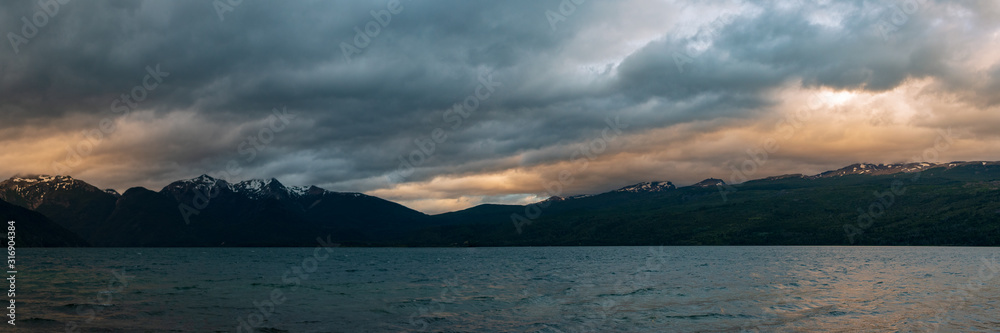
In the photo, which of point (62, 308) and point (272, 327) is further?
point (62, 308)

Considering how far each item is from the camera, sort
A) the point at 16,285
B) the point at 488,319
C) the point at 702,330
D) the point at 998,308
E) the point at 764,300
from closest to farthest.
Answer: the point at 702,330, the point at 488,319, the point at 998,308, the point at 764,300, the point at 16,285

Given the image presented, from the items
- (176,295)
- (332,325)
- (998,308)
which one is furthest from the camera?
(176,295)

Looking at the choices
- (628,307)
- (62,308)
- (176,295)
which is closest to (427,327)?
(628,307)

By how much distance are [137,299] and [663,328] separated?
5303 cm

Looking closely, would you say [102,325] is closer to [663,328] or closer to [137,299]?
[137,299]

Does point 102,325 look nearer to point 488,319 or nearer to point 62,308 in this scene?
point 62,308

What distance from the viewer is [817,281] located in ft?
273

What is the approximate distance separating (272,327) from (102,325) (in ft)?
39.7

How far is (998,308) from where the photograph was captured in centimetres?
5053

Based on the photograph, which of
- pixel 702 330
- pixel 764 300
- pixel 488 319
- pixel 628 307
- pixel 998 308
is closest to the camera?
pixel 702 330

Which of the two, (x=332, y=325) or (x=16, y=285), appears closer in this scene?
(x=332, y=325)

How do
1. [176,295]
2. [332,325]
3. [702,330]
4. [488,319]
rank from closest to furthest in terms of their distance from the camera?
[702,330]
[332,325]
[488,319]
[176,295]

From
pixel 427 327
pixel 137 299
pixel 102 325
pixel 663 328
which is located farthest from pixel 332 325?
pixel 137 299

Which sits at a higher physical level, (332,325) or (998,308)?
(332,325)
